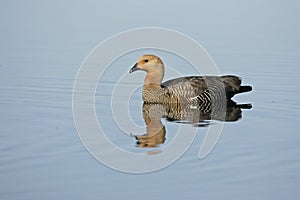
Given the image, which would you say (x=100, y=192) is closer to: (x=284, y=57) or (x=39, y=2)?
(x=284, y=57)

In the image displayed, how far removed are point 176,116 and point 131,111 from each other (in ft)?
2.72

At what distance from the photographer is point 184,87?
13570 mm

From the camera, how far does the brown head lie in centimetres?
1376

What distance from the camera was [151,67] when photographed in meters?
13.9

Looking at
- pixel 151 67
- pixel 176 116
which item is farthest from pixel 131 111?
pixel 151 67

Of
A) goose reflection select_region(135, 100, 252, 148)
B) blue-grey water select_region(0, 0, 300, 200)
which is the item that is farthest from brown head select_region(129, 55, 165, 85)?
goose reflection select_region(135, 100, 252, 148)

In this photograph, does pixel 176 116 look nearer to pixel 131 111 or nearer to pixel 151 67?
pixel 131 111

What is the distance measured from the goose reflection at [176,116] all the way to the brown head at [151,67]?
0.75 meters

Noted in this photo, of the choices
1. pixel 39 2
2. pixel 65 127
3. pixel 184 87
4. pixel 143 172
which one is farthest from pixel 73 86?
pixel 39 2

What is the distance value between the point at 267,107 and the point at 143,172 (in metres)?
5.02

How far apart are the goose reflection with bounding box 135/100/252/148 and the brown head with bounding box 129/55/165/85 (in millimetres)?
747

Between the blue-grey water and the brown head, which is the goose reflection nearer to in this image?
the blue-grey water

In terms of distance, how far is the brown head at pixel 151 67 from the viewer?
1376 cm

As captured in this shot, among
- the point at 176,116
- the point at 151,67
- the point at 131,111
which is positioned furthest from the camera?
the point at 151,67
